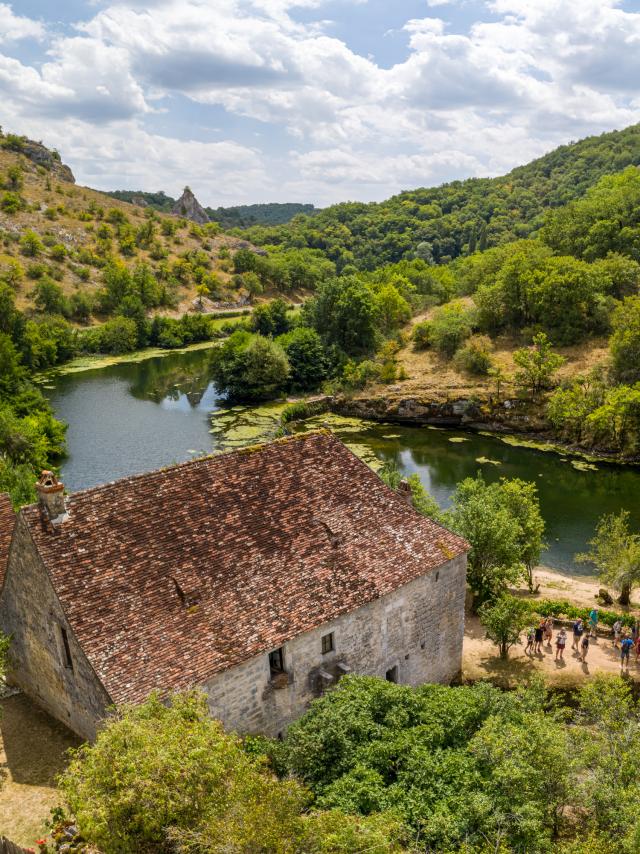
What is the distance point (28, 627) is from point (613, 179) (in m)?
118

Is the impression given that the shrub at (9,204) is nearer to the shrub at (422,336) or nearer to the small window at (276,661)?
the shrub at (422,336)

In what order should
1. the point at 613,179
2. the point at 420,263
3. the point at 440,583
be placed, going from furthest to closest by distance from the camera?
1. the point at 420,263
2. the point at 613,179
3. the point at 440,583

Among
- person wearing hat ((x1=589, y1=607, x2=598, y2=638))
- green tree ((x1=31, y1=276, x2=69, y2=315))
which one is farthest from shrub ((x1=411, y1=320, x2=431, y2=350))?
green tree ((x1=31, y1=276, x2=69, y2=315))

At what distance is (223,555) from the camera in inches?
750

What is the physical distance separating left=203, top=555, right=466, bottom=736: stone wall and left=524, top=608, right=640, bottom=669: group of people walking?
417 cm

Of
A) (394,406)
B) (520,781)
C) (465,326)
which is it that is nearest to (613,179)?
(465,326)

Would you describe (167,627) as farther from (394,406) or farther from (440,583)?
(394,406)

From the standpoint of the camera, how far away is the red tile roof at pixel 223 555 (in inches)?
660

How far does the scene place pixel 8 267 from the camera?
11525 cm

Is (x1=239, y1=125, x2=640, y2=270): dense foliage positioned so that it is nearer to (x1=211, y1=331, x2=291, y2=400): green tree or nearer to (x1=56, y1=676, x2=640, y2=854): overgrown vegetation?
(x1=211, y1=331, x2=291, y2=400): green tree

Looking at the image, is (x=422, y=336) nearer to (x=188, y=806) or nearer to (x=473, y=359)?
Result: (x=473, y=359)

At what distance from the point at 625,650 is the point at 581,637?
2.51 meters

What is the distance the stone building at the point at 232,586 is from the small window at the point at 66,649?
0.07m

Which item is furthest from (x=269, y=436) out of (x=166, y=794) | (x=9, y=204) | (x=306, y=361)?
(x=9, y=204)
